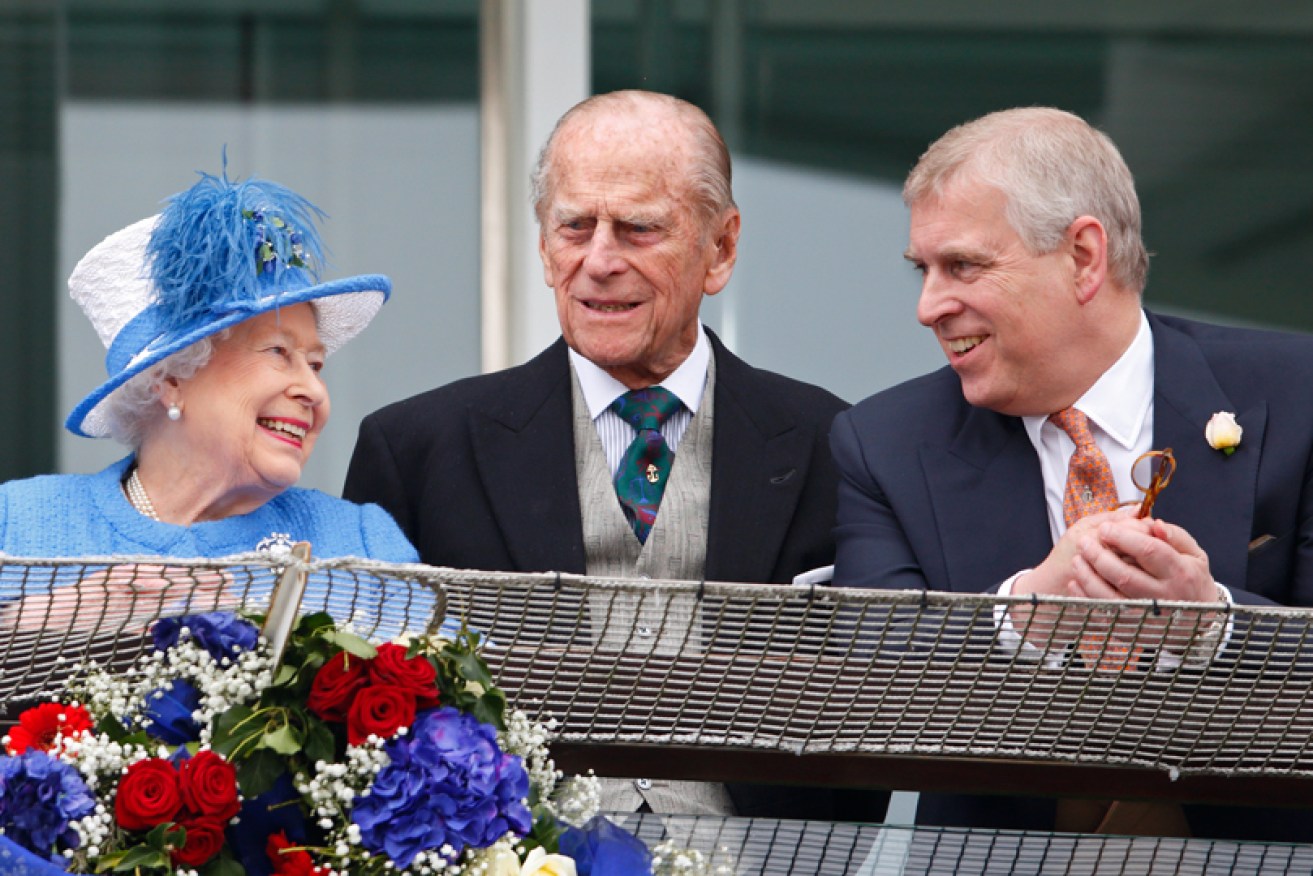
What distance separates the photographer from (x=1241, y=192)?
5.95 m

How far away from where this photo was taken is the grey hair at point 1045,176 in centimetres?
296

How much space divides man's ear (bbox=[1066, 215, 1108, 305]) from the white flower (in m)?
0.26

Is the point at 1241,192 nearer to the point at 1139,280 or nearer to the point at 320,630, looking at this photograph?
the point at 1139,280

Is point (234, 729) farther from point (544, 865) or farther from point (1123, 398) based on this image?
point (1123, 398)

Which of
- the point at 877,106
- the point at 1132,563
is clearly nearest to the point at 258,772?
the point at 1132,563

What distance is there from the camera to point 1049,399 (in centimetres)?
296

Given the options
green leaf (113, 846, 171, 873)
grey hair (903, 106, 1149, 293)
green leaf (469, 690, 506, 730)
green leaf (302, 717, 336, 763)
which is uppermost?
grey hair (903, 106, 1149, 293)

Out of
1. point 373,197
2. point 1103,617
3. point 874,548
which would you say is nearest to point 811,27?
point 373,197

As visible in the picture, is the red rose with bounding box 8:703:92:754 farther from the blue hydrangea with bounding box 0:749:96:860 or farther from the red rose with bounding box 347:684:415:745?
the red rose with bounding box 347:684:415:745

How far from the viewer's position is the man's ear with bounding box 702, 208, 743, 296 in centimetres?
353

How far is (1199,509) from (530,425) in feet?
3.66

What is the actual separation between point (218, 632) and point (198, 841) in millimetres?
203

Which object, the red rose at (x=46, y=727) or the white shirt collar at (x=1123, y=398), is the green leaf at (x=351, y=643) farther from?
the white shirt collar at (x=1123, y=398)

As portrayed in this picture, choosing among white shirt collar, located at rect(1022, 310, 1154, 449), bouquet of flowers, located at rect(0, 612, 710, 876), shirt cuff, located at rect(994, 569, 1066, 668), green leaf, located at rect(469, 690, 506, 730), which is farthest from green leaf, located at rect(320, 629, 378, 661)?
white shirt collar, located at rect(1022, 310, 1154, 449)
